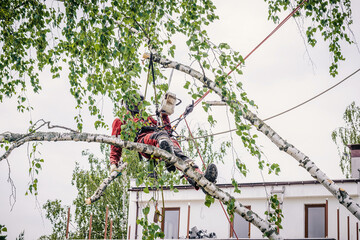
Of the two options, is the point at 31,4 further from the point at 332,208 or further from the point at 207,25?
→ the point at 332,208

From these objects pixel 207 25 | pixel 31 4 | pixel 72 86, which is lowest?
pixel 72 86

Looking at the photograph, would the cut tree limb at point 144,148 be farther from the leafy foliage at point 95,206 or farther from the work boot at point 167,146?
the leafy foliage at point 95,206

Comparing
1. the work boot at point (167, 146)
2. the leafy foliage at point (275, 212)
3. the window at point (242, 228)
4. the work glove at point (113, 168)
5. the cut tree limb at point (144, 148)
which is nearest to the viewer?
the cut tree limb at point (144, 148)

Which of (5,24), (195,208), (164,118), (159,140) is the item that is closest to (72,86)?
(5,24)

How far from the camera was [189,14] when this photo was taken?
6.77 m

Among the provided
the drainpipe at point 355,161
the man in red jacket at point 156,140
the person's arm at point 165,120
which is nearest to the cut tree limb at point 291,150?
the man in red jacket at point 156,140

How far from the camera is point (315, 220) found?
15258 mm

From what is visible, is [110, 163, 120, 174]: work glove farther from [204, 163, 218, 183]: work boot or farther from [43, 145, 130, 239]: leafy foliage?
[43, 145, 130, 239]: leafy foliage

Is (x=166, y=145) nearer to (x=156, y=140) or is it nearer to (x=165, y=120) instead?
(x=156, y=140)

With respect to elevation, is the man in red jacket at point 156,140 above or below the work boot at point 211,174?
above

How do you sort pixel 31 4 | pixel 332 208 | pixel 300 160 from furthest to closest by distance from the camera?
pixel 332 208, pixel 31 4, pixel 300 160

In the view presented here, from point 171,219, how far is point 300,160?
11600 mm

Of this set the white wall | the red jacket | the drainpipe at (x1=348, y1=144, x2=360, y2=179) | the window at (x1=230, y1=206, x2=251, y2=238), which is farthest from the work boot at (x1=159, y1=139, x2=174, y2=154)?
the drainpipe at (x1=348, y1=144, x2=360, y2=179)

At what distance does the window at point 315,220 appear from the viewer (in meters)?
15.1
